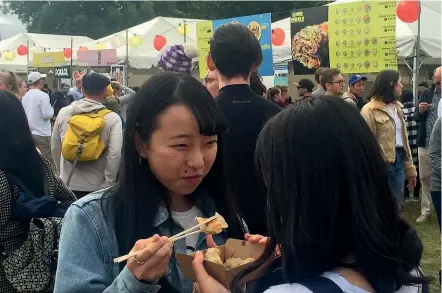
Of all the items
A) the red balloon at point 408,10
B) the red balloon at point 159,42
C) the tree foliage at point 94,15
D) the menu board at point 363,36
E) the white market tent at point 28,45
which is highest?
the tree foliage at point 94,15

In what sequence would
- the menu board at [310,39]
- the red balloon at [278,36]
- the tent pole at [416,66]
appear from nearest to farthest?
1. the tent pole at [416,66]
2. the menu board at [310,39]
3. the red balloon at [278,36]

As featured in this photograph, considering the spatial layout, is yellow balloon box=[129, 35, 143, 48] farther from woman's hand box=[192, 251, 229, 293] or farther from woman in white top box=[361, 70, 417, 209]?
woman's hand box=[192, 251, 229, 293]

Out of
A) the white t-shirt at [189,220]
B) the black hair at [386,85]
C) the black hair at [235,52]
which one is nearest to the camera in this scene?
the white t-shirt at [189,220]

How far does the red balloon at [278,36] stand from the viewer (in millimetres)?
11344

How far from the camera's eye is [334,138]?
1149 millimetres

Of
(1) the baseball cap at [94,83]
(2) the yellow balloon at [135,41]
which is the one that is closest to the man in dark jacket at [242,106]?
(1) the baseball cap at [94,83]

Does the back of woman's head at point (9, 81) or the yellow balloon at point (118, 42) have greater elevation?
the yellow balloon at point (118, 42)

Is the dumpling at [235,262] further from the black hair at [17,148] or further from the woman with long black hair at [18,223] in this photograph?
the black hair at [17,148]

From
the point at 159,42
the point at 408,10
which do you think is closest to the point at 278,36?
the point at 408,10

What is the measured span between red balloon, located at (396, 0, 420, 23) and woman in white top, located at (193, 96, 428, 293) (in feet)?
24.6

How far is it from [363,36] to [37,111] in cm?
498

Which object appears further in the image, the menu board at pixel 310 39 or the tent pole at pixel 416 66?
the menu board at pixel 310 39

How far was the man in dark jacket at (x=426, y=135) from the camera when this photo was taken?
261 inches

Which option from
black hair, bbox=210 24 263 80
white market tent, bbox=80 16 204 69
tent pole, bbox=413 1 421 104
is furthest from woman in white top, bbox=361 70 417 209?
white market tent, bbox=80 16 204 69
